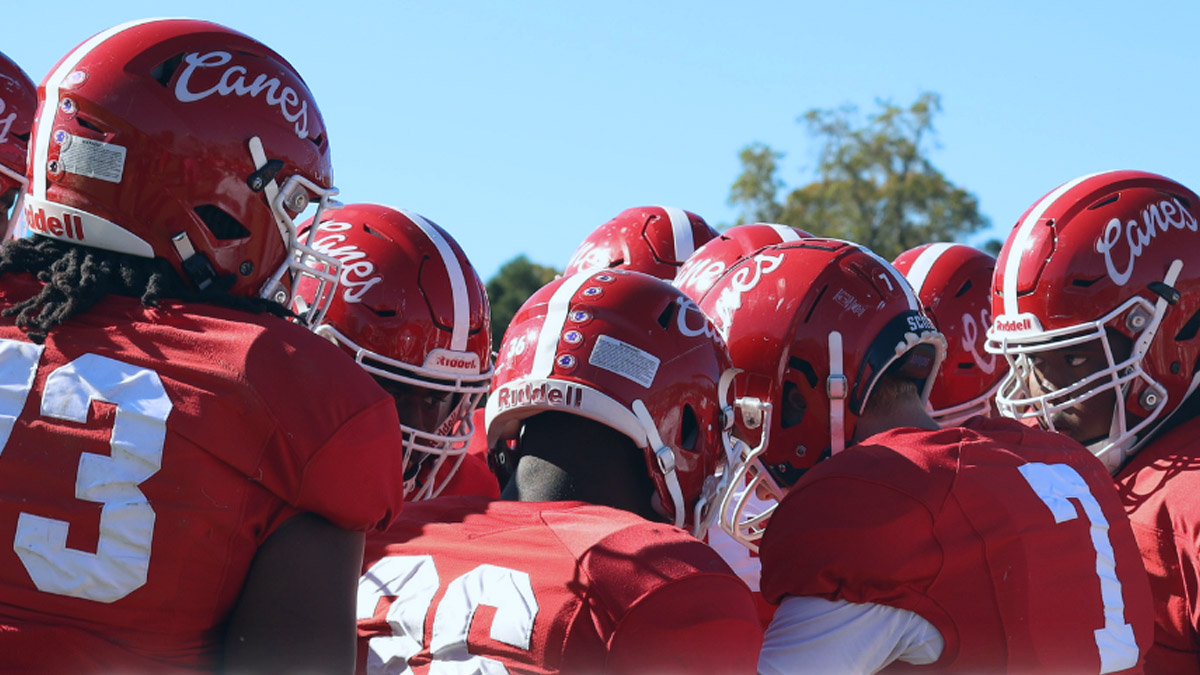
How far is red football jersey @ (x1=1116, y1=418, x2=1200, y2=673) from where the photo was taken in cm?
355

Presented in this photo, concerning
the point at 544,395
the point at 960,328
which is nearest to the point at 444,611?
the point at 544,395

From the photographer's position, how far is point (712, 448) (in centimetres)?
346

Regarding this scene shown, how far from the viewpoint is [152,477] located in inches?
85.0

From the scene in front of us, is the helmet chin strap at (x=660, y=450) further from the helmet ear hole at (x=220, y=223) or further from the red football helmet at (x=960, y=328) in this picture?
the red football helmet at (x=960, y=328)

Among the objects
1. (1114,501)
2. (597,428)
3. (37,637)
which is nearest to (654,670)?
(597,428)

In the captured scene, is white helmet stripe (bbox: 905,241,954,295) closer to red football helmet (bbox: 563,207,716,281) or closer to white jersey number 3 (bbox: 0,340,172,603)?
red football helmet (bbox: 563,207,716,281)

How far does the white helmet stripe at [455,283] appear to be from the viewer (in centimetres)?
438

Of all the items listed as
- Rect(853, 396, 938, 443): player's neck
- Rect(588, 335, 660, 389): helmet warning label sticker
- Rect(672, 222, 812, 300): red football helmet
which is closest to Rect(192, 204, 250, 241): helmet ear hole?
Rect(588, 335, 660, 389): helmet warning label sticker

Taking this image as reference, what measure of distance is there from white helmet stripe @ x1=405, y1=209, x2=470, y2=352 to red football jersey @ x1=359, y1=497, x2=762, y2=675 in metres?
1.58

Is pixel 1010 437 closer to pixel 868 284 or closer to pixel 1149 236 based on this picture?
pixel 868 284

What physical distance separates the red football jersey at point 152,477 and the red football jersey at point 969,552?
1284 millimetres

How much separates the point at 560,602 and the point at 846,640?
32.5 inches

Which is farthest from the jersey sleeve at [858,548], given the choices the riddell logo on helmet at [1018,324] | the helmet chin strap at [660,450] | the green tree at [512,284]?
the green tree at [512,284]

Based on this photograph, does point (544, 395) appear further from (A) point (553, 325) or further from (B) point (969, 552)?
(B) point (969, 552)
